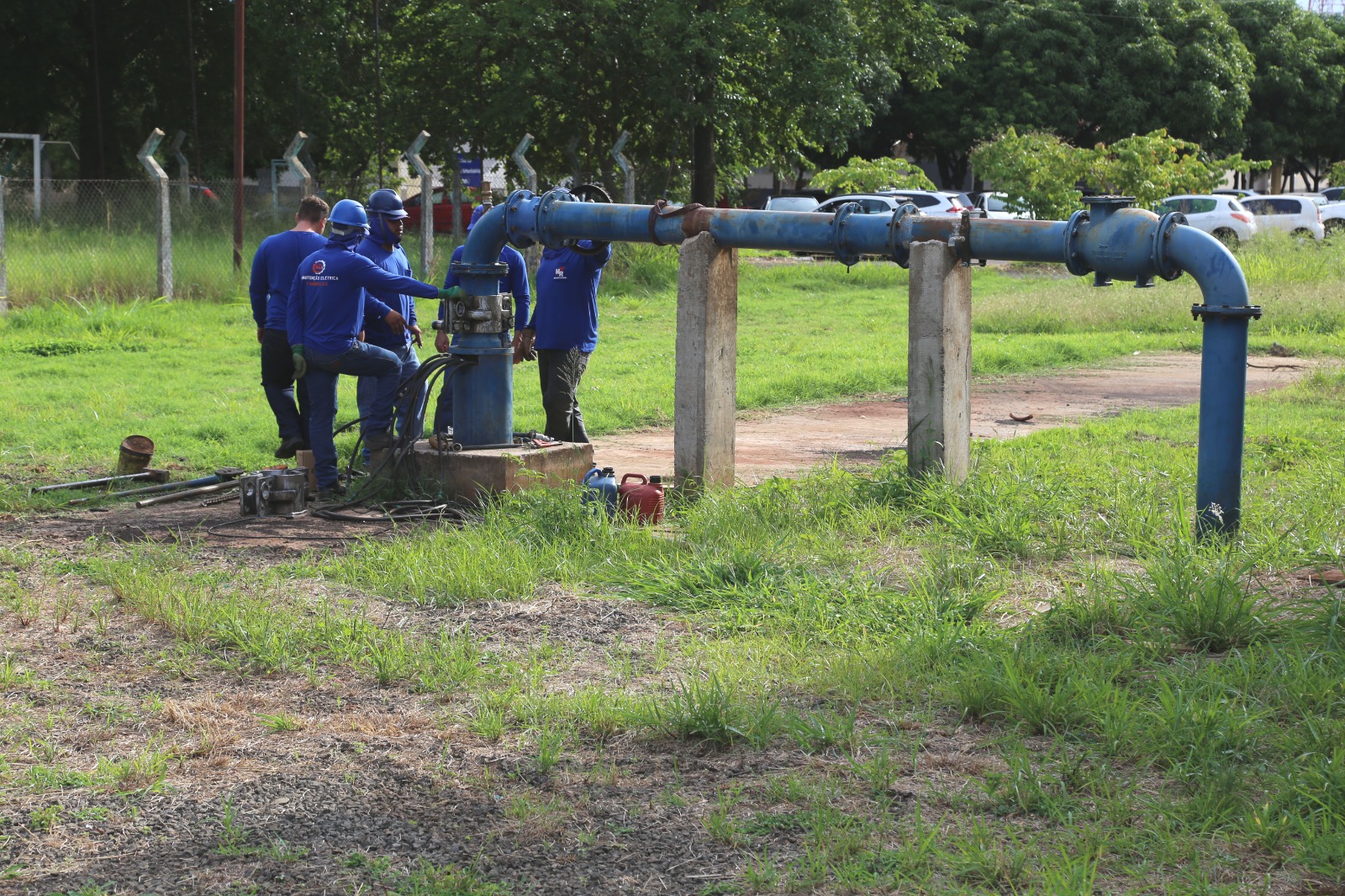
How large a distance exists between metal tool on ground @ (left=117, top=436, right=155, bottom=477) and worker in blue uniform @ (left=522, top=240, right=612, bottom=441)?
260cm

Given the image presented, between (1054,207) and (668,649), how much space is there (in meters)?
24.2

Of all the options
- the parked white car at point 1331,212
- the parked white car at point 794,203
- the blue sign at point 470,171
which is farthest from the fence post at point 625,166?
the parked white car at point 1331,212

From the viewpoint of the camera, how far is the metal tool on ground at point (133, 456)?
9133 mm

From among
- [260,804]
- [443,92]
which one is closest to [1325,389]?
[260,804]

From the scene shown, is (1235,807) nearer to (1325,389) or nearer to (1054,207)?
(1325,389)

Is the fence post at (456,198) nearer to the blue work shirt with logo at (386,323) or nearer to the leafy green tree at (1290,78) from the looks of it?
the blue work shirt with logo at (386,323)

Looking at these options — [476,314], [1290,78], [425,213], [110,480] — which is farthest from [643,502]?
[1290,78]

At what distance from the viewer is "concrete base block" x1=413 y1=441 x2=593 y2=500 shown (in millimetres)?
8219

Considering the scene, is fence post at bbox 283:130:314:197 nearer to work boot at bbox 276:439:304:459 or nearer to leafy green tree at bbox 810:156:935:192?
work boot at bbox 276:439:304:459

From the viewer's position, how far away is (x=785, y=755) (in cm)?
464

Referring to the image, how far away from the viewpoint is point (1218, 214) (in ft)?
106

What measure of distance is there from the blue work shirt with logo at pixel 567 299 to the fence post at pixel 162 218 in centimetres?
995

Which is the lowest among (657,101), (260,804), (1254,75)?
(260,804)

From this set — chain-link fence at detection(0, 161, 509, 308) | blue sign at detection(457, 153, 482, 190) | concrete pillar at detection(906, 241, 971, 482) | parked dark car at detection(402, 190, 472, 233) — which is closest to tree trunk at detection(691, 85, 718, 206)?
blue sign at detection(457, 153, 482, 190)
